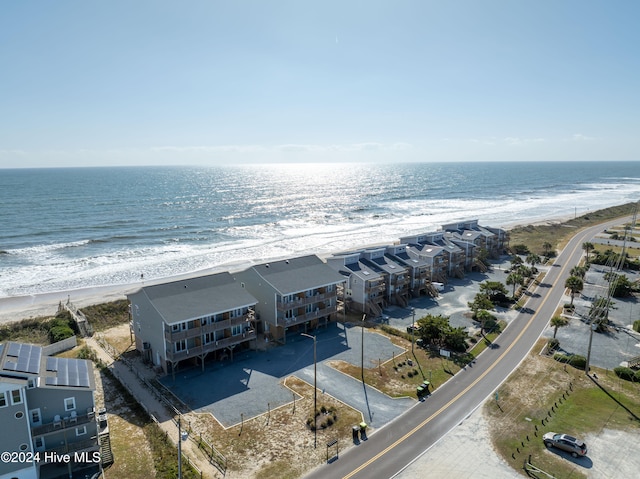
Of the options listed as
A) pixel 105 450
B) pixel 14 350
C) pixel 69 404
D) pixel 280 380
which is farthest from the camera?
pixel 280 380

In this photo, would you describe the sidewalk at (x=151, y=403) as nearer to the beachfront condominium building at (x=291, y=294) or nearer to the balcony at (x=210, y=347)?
the balcony at (x=210, y=347)

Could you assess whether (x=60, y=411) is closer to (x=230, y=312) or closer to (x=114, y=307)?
(x=230, y=312)

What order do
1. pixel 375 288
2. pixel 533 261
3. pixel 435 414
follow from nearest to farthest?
pixel 435 414
pixel 375 288
pixel 533 261

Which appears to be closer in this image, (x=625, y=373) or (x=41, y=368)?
(x=41, y=368)

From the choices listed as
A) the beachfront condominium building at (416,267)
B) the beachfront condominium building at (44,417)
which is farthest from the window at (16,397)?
the beachfront condominium building at (416,267)

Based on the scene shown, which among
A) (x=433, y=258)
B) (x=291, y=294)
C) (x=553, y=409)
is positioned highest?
(x=291, y=294)

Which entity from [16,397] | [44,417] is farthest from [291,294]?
[16,397]

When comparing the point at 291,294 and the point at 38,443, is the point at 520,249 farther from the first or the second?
the point at 38,443
